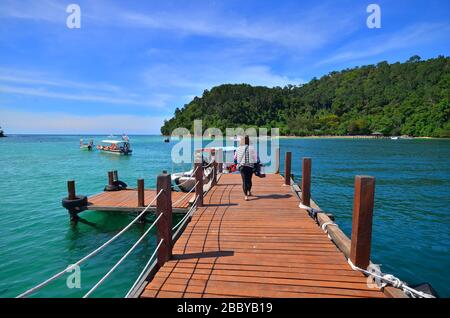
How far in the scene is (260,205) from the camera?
8031 mm

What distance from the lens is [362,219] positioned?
384 cm

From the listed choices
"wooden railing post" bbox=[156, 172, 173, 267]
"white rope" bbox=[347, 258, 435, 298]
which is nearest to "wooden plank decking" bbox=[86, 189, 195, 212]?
"wooden railing post" bbox=[156, 172, 173, 267]

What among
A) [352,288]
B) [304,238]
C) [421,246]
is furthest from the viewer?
[421,246]

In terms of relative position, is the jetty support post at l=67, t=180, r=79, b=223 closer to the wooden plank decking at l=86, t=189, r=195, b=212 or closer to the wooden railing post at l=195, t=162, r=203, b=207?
the wooden plank decking at l=86, t=189, r=195, b=212

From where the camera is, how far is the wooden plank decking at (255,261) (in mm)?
3561

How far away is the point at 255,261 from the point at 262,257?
20cm

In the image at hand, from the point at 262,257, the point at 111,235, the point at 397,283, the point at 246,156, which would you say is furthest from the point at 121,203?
the point at 397,283

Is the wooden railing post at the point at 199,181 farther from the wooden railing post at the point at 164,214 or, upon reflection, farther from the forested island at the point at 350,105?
the forested island at the point at 350,105

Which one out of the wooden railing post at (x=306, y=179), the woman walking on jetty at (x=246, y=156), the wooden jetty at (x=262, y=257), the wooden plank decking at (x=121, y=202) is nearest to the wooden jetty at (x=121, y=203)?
the wooden plank decking at (x=121, y=202)

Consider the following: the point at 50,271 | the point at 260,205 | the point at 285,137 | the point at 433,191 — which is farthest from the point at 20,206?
the point at 285,137

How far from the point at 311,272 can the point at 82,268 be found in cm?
670

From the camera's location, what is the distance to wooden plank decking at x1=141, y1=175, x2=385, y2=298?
3.56 m
